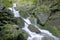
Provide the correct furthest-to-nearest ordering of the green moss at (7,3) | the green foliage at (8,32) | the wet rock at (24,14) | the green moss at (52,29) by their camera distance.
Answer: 1. the green moss at (7,3)
2. the wet rock at (24,14)
3. the green moss at (52,29)
4. the green foliage at (8,32)

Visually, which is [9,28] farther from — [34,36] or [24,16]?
[24,16]

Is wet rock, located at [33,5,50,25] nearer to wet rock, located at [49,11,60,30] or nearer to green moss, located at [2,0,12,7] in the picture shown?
wet rock, located at [49,11,60,30]

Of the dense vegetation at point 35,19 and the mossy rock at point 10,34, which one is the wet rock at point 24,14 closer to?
the dense vegetation at point 35,19

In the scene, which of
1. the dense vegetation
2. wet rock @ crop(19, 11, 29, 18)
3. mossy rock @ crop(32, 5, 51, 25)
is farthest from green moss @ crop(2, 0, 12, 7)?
mossy rock @ crop(32, 5, 51, 25)

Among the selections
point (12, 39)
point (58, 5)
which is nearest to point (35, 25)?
point (58, 5)

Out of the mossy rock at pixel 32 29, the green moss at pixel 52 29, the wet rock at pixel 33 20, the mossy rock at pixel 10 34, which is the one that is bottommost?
the green moss at pixel 52 29

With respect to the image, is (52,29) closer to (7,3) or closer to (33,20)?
(33,20)

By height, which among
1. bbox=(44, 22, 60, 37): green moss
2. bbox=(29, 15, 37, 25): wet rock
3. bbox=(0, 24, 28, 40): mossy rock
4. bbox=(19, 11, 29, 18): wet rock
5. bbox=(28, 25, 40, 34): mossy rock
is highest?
bbox=(0, 24, 28, 40): mossy rock

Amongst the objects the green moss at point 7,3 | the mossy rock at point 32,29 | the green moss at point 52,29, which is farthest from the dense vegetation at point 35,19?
the green moss at point 7,3

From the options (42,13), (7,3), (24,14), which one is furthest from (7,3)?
(42,13)

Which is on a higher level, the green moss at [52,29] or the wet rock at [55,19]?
the wet rock at [55,19]

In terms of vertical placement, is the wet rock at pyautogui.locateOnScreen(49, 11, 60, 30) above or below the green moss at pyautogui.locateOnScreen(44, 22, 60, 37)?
above
